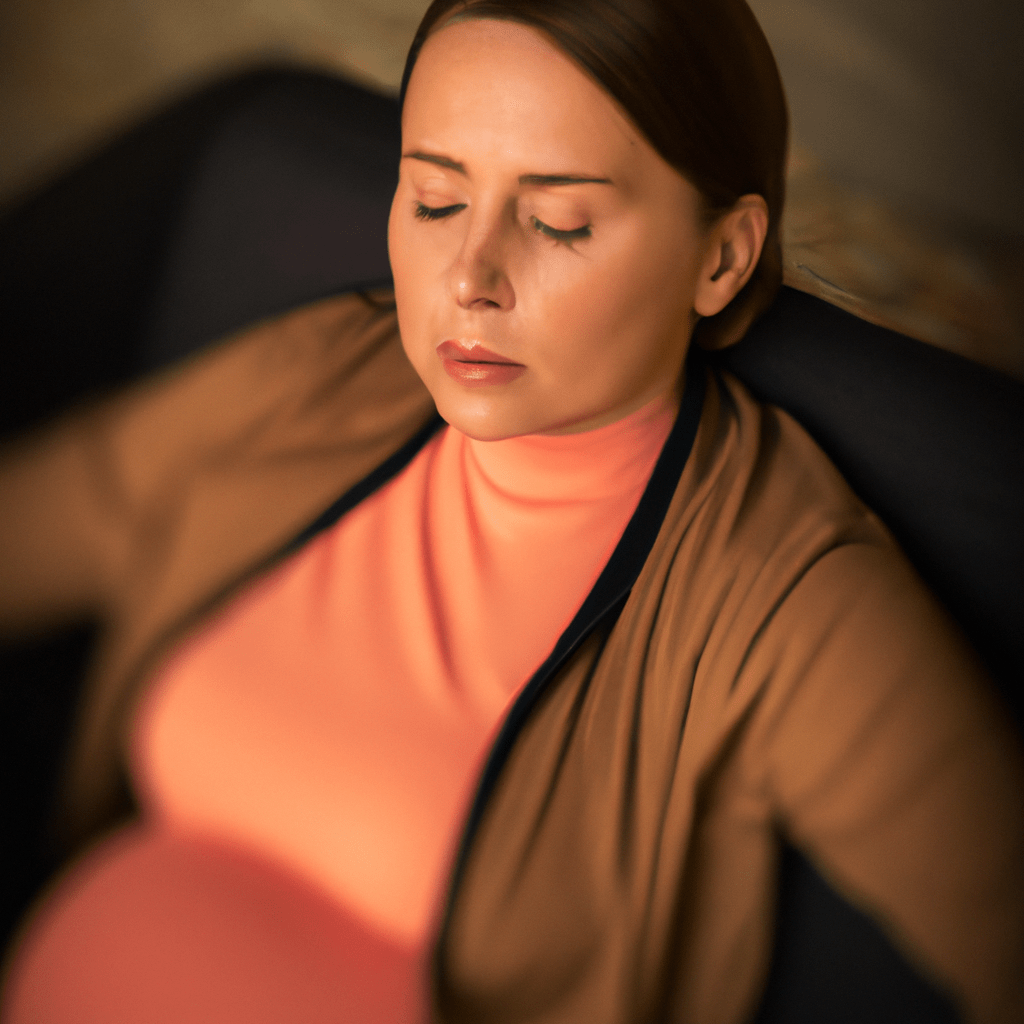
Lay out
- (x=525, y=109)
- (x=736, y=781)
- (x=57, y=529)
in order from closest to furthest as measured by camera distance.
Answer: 1. (x=525, y=109)
2. (x=736, y=781)
3. (x=57, y=529)

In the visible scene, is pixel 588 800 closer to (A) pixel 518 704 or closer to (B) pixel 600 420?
(A) pixel 518 704

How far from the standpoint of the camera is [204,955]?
698 mm

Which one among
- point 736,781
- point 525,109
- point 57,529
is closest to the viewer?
point 525,109

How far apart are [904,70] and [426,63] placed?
0.35m

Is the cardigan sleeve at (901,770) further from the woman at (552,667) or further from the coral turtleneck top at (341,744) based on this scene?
the coral turtleneck top at (341,744)

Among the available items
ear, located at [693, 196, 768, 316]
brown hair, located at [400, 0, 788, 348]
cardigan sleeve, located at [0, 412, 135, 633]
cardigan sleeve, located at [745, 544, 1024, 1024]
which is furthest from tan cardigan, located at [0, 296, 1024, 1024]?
cardigan sleeve, located at [0, 412, 135, 633]

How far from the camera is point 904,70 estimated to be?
2.02 feet

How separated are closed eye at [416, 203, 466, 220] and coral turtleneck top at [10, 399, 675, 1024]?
21 centimetres

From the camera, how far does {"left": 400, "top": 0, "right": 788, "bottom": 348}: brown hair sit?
1.90ft

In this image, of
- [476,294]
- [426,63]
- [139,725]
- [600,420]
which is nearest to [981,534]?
[600,420]

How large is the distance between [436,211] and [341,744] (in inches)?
17.7

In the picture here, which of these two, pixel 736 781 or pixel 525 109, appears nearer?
pixel 525 109

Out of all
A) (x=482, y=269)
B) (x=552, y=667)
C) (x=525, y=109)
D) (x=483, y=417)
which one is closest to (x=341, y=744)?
(x=552, y=667)

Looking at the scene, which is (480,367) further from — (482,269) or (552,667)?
(552,667)
